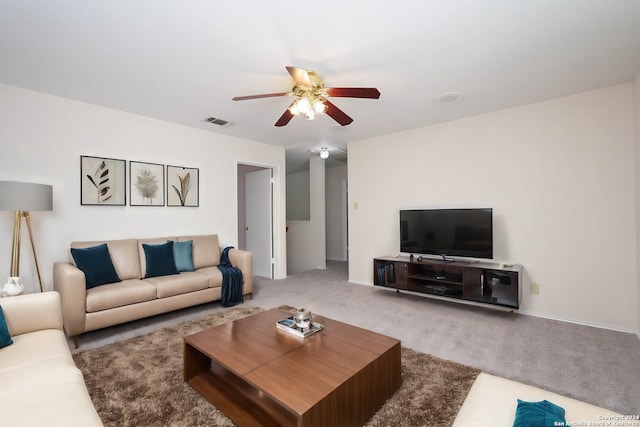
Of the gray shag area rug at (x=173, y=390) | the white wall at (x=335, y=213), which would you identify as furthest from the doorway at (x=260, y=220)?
the gray shag area rug at (x=173, y=390)

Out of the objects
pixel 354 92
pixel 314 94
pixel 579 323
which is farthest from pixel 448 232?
pixel 314 94

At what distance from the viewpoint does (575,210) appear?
3.20m

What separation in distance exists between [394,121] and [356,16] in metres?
2.23

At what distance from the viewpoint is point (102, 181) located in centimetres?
347

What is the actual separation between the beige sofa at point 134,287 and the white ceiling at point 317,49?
1770 mm

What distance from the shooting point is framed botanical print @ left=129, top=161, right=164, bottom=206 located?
3721mm

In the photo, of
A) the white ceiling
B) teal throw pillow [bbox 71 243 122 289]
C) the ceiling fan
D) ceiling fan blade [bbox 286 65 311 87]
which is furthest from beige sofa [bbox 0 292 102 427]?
ceiling fan blade [bbox 286 65 311 87]

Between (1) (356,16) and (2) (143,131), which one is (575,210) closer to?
(1) (356,16)

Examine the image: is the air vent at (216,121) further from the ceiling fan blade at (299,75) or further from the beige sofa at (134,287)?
the ceiling fan blade at (299,75)

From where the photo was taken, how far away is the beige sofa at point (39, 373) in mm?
1149

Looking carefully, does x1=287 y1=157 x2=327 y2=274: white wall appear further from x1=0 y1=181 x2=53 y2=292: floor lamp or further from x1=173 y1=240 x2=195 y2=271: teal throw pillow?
x1=0 y1=181 x2=53 y2=292: floor lamp

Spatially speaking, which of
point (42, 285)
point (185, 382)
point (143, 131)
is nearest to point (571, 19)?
point (185, 382)

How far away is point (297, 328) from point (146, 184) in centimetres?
298

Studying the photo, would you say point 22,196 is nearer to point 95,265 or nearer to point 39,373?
point 95,265
